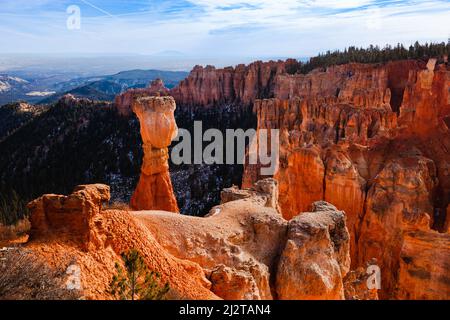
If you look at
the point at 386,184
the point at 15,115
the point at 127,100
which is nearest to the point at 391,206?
the point at 386,184

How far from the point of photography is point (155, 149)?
1894 centimetres

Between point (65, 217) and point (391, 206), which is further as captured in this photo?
point (391, 206)

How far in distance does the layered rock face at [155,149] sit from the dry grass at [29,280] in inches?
441

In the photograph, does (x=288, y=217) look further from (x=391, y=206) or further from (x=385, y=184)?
(x=391, y=206)

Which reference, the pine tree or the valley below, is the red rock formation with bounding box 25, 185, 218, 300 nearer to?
the valley below

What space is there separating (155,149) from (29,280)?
12076 millimetres

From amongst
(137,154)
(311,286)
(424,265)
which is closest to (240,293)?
(311,286)

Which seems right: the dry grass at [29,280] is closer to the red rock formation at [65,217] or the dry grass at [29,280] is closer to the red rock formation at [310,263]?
the red rock formation at [65,217]

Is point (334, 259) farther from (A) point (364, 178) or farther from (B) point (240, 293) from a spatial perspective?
(A) point (364, 178)

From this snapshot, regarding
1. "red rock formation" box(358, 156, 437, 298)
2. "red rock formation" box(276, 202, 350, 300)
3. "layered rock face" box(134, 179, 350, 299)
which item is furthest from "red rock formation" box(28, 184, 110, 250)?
"red rock formation" box(358, 156, 437, 298)

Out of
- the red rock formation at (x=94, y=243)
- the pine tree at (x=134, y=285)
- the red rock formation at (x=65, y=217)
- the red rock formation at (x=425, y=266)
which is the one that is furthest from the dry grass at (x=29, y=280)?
the red rock formation at (x=425, y=266)

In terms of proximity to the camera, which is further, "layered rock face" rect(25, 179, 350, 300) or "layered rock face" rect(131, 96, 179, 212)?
"layered rock face" rect(131, 96, 179, 212)

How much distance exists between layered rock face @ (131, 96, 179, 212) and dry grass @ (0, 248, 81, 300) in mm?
11192

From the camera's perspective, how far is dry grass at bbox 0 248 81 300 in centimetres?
693
